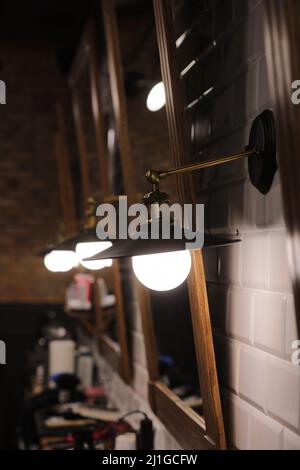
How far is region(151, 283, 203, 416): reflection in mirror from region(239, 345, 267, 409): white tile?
4.90ft

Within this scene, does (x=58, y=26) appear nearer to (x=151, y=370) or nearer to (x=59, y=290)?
(x=59, y=290)

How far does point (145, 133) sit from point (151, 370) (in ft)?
4.98

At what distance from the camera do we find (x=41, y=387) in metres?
4.74

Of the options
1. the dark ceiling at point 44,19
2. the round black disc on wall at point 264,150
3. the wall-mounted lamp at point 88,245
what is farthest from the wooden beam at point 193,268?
the dark ceiling at point 44,19

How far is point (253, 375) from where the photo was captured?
1570 mm

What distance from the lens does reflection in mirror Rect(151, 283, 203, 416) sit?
11.1 ft

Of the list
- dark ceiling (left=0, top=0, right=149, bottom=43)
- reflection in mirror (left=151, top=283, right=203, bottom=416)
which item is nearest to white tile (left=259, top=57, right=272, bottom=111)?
reflection in mirror (left=151, top=283, right=203, bottom=416)

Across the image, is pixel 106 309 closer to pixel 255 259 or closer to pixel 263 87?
pixel 255 259

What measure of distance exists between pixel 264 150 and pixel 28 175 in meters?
5.93

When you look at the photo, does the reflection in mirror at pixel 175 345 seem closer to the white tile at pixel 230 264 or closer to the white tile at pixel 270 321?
the white tile at pixel 230 264

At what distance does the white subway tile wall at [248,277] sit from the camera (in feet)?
4.54

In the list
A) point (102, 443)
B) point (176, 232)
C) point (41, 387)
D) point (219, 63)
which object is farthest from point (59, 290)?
point (176, 232)

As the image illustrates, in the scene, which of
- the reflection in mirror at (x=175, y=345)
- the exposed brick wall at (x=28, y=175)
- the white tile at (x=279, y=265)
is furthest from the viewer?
the exposed brick wall at (x=28, y=175)

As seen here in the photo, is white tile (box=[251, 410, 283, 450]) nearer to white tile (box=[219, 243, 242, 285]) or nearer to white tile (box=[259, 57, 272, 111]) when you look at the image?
white tile (box=[219, 243, 242, 285])
